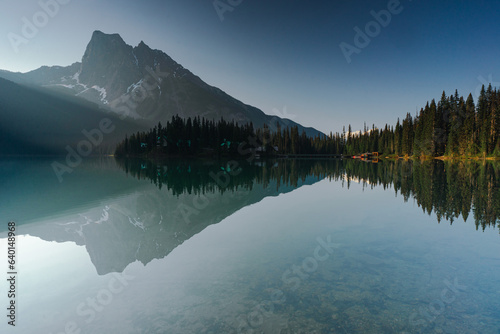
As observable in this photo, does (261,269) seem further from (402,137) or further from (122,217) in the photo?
(402,137)

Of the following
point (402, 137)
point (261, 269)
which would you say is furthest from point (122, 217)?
point (402, 137)

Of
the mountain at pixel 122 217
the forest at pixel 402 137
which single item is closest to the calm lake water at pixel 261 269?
the mountain at pixel 122 217

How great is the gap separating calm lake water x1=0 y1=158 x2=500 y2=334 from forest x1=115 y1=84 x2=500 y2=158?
3823 inches

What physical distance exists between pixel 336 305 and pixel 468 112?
12879 centimetres

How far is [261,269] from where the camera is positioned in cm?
916

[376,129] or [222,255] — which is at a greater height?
[376,129]

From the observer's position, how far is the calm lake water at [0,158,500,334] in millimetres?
6305

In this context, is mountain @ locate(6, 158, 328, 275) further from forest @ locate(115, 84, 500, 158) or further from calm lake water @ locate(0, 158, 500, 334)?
forest @ locate(115, 84, 500, 158)

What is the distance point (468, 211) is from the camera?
54.4 feet

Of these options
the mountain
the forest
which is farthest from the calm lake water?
the forest

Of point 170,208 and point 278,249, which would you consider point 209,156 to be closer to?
point 170,208

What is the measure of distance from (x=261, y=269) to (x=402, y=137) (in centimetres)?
15139

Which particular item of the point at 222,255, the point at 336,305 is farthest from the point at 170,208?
the point at 336,305

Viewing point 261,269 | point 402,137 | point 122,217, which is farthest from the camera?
point 402,137
